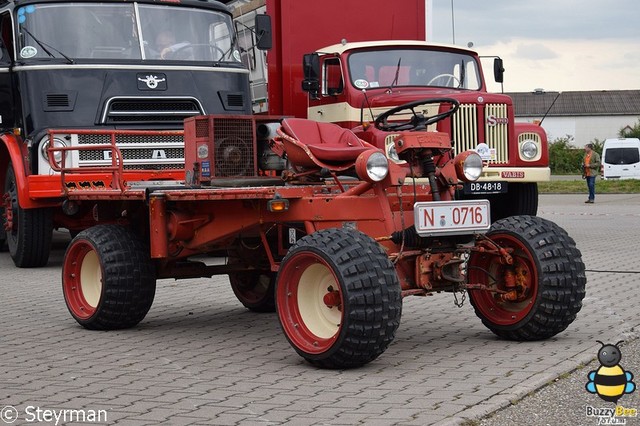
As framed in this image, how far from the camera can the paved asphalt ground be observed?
608 centimetres

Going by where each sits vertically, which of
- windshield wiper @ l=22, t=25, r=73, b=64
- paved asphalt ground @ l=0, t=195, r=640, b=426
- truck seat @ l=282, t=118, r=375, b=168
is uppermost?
windshield wiper @ l=22, t=25, r=73, b=64

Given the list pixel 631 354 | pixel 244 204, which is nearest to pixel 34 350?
pixel 244 204

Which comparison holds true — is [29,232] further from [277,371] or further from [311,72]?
[277,371]

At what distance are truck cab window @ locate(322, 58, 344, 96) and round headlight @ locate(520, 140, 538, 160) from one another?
2.48 metres

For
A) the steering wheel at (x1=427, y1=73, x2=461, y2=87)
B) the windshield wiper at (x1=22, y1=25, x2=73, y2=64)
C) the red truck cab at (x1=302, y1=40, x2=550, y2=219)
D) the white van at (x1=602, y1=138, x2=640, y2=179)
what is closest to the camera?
the windshield wiper at (x1=22, y1=25, x2=73, y2=64)

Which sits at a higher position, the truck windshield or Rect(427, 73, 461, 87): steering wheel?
the truck windshield

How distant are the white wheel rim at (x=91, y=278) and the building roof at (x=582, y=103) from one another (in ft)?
284

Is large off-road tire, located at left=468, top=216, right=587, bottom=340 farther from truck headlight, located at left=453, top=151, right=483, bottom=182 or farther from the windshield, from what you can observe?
the windshield

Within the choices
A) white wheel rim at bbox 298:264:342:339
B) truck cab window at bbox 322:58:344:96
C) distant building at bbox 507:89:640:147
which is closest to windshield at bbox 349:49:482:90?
truck cab window at bbox 322:58:344:96

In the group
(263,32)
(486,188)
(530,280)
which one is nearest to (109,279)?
(530,280)

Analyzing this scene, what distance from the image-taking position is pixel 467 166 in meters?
8.02

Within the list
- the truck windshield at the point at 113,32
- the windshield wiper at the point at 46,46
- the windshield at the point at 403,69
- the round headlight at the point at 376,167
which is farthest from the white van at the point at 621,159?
the round headlight at the point at 376,167

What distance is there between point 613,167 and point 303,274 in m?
39.4

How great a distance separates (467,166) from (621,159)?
39.4 m
